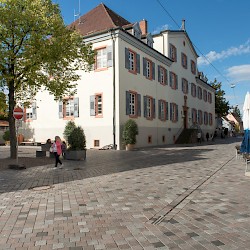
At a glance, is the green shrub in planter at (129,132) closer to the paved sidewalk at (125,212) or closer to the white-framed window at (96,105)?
the white-framed window at (96,105)

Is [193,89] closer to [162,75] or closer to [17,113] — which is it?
[162,75]

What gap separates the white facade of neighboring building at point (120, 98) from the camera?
23.7m

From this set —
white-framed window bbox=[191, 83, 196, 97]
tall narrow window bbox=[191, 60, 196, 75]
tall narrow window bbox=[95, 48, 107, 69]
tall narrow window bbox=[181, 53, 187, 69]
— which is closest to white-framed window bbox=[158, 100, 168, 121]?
tall narrow window bbox=[95, 48, 107, 69]

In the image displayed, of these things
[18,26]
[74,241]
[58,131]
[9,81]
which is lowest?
[74,241]

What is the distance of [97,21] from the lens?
1065 inches

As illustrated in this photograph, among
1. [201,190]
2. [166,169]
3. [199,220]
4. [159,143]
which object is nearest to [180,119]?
[159,143]

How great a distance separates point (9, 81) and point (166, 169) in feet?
27.5

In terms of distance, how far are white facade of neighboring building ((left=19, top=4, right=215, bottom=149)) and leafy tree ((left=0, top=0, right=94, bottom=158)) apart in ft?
27.4

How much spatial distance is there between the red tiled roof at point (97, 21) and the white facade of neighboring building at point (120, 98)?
4.69 feet

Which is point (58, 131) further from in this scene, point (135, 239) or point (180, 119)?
point (135, 239)

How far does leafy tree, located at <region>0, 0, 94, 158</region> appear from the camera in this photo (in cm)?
1333

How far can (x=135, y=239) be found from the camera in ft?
14.4

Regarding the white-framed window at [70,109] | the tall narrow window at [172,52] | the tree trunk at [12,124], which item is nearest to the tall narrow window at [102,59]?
the white-framed window at [70,109]

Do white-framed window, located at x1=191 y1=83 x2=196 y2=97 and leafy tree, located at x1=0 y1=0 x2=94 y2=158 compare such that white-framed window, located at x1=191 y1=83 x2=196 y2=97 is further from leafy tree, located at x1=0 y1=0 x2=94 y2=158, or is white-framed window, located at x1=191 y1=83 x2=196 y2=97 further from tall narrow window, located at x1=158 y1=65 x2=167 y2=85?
leafy tree, located at x1=0 y1=0 x2=94 y2=158
